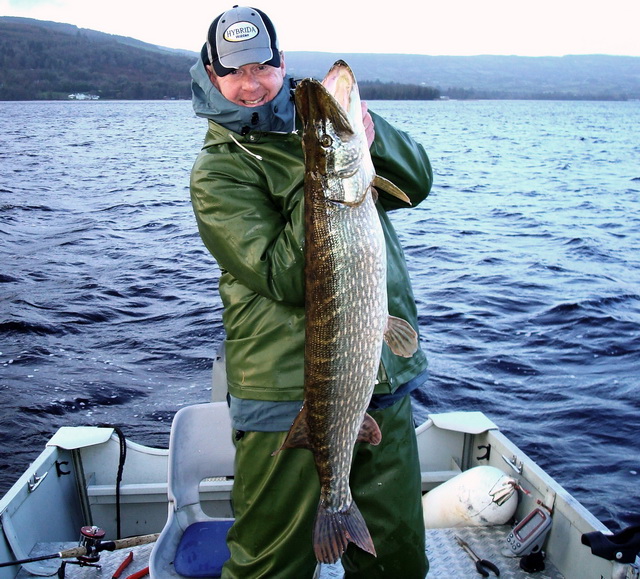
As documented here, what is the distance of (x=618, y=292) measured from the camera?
43.0ft

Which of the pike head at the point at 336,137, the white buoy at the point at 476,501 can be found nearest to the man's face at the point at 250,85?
→ the pike head at the point at 336,137

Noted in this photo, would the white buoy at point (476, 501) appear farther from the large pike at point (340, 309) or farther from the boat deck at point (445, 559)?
the large pike at point (340, 309)

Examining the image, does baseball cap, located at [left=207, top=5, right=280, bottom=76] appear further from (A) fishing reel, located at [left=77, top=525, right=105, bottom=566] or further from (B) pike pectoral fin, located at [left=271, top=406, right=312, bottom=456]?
(A) fishing reel, located at [left=77, top=525, right=105, bottom=566]

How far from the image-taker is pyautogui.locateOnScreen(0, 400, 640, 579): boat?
3.93 metres

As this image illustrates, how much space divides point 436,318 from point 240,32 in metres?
9.30

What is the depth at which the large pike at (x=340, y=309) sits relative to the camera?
2564 millimetres

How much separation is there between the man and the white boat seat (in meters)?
0.63

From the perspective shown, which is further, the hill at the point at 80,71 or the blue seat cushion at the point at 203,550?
the hill at the point at 80,71

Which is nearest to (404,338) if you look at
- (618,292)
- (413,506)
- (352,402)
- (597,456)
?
(352,402)

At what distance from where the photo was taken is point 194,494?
411 centimetres

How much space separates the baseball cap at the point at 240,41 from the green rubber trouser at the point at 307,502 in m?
1.56

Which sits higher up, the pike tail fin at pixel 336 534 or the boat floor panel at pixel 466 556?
the pike tail fin at pixel 336 534

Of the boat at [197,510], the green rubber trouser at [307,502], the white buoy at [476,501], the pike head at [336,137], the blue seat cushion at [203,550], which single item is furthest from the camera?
the white buoy at [476,501]

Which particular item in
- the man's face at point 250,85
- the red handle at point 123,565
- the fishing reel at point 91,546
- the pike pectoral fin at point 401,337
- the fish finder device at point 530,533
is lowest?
the red handle at point 123,565
